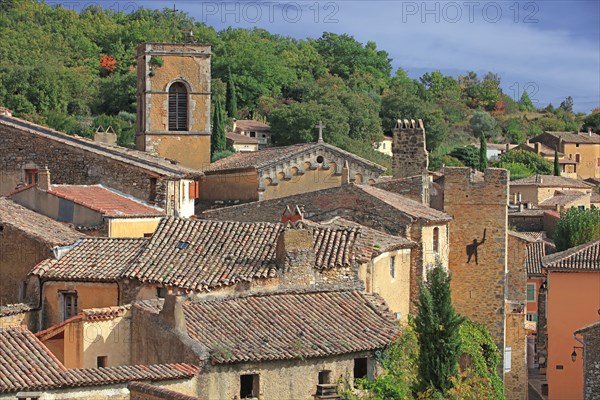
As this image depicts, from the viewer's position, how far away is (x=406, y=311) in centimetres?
3017

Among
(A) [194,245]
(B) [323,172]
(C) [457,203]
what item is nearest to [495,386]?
(C) [457,203]

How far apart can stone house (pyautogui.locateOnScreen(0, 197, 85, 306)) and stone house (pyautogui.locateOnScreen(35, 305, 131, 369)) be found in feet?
11.9

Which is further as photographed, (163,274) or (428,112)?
(428,112)

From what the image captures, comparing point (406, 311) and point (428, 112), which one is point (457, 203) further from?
point (428, 112)

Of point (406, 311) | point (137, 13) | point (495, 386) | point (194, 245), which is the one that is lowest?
point (495, 386)

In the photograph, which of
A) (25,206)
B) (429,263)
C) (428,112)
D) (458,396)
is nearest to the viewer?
(458,396)

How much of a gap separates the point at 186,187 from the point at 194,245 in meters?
8.53

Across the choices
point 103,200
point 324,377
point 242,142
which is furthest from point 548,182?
point 324,377

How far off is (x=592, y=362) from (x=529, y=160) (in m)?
63.6

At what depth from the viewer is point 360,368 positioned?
22156 millimetres

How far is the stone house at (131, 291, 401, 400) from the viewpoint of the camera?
20.4 metres

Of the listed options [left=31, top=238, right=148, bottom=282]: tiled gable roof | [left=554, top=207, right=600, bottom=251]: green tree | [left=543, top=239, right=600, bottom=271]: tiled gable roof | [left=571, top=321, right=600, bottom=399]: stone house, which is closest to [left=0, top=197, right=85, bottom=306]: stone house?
[left=31, top=238, right=148, bottom=282]: tiled gable roof

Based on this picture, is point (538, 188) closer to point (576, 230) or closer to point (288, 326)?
point (576, 230)

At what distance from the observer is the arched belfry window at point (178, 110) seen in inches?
1615
